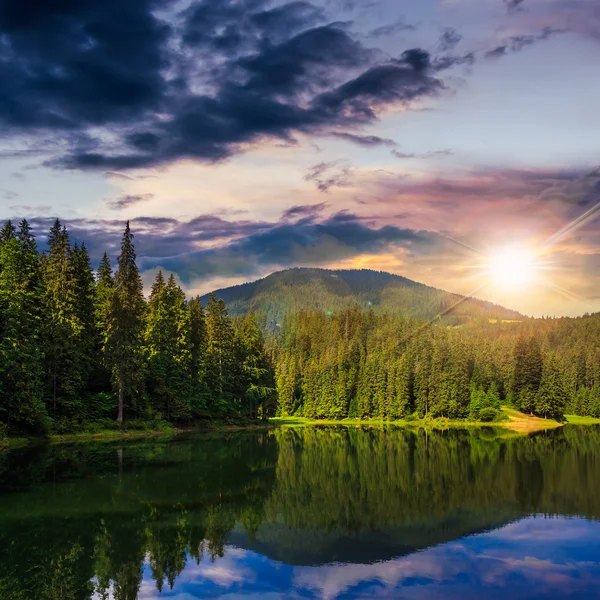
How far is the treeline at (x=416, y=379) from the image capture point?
420 feet

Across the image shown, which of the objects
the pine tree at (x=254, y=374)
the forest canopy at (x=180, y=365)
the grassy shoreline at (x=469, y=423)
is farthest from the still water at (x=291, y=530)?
the grassy shoreline at (x=469, y=423)

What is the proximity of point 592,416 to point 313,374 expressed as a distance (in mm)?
75311

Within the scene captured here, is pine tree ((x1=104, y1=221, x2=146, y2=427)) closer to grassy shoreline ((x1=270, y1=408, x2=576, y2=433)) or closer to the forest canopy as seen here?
the forest canopy

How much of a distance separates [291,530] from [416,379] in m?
112

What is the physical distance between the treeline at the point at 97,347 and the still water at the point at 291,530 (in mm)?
11395

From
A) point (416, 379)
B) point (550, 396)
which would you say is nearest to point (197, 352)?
point (416, 379)

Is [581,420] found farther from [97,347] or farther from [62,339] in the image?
[62,339]

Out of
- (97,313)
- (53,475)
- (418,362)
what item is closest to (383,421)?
(418,362)

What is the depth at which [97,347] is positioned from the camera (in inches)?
2874

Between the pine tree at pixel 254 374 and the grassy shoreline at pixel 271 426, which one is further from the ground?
the pine tree at pixel 254 374

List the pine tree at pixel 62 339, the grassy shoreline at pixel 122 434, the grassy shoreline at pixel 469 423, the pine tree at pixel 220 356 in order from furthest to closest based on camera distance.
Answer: the grassy shoreline at pixel 469 423, the pine tree at pixel 220 356, the pine tree at pixel 62 339, the grassy shoreline at pixel 122 434

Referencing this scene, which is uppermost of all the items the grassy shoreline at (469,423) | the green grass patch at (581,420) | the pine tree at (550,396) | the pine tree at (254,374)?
the pine tree at (254,374)

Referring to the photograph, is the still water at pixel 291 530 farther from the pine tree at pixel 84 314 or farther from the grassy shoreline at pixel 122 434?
the pine tree at pixel 84 314

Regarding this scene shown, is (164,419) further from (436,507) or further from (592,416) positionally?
(592,416)
